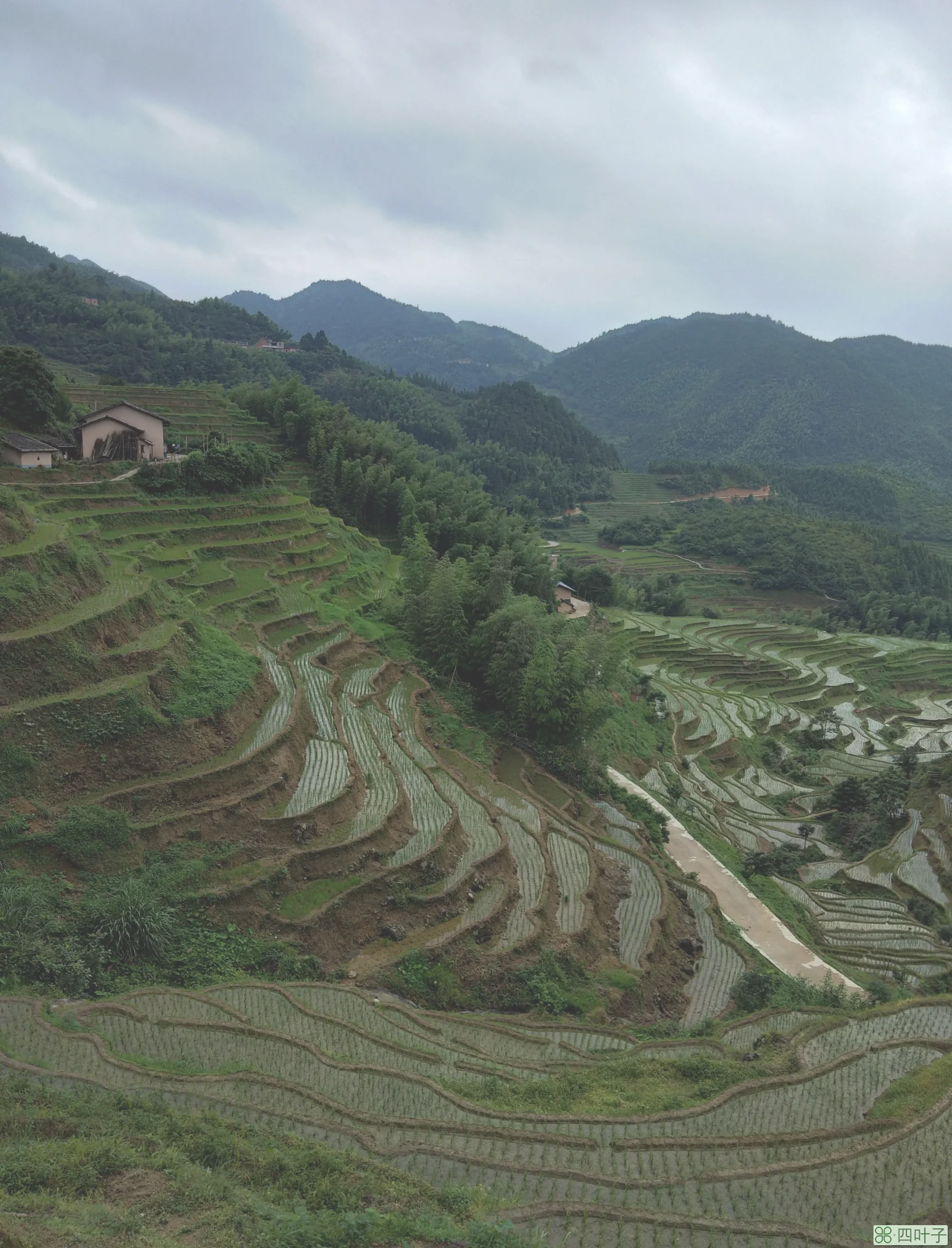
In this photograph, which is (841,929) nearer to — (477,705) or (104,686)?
(477,705)

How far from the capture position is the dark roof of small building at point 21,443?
24.1 meters

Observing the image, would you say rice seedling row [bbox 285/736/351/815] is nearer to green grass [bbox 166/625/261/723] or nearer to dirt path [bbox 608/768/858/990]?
green grass [bbox 166/625/261/723]

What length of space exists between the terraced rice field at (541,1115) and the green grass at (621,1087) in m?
0.29

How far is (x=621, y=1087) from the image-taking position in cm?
952

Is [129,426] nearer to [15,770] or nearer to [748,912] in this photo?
[15,770]

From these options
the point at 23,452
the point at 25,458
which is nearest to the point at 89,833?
the point at 23,452

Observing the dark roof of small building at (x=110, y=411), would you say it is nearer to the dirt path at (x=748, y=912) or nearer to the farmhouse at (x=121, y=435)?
the farmhouse at (x=121, y=435)

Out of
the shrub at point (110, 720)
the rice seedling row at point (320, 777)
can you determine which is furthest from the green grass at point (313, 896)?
the shrub at point (110, 720)

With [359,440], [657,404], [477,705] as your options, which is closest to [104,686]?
[477,705]

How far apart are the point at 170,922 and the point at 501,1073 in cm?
485

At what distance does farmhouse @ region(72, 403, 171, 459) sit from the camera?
2883cm

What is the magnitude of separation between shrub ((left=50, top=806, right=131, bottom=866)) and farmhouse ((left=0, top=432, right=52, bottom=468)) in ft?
52.5

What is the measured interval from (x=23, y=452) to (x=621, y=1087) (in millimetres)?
23610

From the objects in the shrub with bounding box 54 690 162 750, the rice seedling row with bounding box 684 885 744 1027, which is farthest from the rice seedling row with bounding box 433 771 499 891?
the shrub with bounding box 54 690 162 750
